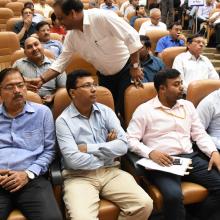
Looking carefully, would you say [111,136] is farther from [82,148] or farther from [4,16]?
[4,16]

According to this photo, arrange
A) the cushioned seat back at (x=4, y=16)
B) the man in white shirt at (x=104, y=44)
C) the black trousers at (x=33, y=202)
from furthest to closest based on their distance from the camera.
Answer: the cushioned seat back at (x=4, y=16), the man in white shirt at (x=104, y=44), the black trousers at (x=33, y=202)

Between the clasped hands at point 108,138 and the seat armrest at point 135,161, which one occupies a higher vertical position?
the clasped hands at point 108,138

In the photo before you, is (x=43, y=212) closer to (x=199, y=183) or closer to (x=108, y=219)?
(x=108, y=219)

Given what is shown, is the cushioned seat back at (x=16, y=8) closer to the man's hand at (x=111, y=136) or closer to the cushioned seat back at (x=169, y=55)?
the cushioned seat back at (x=169, y=55)

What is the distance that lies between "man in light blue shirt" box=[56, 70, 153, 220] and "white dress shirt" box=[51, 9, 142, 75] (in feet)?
1.07

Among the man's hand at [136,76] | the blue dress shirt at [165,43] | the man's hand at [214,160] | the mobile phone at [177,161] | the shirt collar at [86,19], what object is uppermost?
the shirt collar at [86,19]

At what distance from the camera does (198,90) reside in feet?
8.19

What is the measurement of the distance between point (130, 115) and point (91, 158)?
571 millimetres

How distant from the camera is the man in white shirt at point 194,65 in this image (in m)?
3.48

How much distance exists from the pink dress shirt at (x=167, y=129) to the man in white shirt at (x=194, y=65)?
1.30 metres

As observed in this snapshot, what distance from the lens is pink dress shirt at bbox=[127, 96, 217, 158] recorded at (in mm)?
2154

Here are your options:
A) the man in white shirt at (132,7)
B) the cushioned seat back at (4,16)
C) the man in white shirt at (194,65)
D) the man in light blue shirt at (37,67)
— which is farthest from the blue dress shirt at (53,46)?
the man in white shirt at (132,7)

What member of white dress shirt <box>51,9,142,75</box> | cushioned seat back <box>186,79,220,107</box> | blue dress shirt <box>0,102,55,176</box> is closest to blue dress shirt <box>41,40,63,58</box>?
white dress shirt <box>51,9,142,75</box>

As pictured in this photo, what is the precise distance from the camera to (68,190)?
1831 mm
